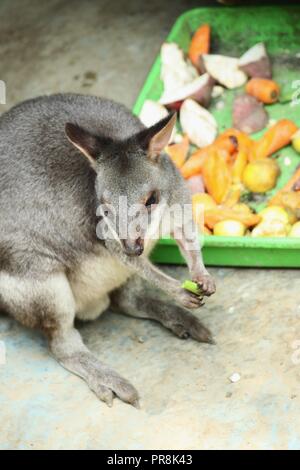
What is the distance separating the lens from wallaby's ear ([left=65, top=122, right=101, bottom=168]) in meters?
3.38

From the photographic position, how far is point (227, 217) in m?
4.29

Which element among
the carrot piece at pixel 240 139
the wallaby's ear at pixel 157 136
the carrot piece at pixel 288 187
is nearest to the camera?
the wallaby's ear at pixel 157 136

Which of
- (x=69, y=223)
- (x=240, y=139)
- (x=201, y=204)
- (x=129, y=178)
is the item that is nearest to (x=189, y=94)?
(x=240, y=139)

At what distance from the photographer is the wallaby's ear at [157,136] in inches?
131

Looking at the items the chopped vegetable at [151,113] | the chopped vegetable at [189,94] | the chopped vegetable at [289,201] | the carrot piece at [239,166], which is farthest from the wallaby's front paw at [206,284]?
the chopped vegetable at [189,94]

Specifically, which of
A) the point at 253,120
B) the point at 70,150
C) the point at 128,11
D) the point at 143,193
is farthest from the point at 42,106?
the point at 128,11

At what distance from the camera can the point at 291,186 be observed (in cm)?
448

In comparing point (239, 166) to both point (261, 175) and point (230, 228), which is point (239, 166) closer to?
point (261, 175)

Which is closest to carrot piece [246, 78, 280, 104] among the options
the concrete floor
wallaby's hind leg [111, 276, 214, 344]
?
the concrete floor

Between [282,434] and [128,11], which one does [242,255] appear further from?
[128,11]

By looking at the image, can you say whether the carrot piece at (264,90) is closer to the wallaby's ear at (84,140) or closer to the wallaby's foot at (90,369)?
Answer: the wallaby's ear at (84,140)

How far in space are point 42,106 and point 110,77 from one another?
189 cm

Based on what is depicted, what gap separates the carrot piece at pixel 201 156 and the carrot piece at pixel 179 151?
6 cm

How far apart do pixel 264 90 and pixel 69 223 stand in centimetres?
187
